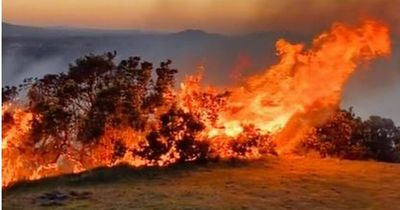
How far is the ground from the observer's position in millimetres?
7508

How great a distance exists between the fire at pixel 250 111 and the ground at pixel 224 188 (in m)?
0.39

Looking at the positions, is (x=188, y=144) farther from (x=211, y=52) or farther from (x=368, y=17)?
(x=368, y=17)

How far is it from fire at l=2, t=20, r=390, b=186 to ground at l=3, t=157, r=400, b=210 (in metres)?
0.39

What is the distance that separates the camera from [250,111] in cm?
998

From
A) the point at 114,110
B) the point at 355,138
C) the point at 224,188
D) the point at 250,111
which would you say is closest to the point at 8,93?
the point at 114,110

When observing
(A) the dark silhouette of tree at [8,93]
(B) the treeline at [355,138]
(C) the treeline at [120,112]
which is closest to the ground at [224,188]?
(C) the treeline at [120,112]

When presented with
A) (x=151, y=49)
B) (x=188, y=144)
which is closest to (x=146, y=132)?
(x=188, y=144)

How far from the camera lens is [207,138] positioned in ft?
31.5

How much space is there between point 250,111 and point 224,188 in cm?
204

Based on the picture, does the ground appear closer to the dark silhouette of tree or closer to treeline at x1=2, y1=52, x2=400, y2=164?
treeline at x1=2, y1=52, x2=400, y2=164

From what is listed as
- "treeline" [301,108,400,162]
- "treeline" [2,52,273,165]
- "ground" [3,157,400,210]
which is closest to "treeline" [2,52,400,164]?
"treeline" [2,52,273,165]

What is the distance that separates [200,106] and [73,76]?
1786 mm

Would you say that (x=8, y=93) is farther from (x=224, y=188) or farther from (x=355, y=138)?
(x=355, y=138)

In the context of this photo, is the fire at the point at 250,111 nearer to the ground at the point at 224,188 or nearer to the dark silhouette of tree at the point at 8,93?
the dark silhouette of tree at the point at 8,93
